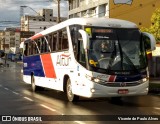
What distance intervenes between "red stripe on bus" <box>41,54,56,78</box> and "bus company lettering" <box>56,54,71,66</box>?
0.91m

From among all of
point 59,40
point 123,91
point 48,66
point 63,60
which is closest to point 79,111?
point 123,91

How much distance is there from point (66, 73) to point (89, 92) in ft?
7.86

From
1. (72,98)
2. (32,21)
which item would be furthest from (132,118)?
(32,21)

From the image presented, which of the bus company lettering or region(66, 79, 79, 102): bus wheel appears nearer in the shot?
region(66, 79, 79, 102): bus wheel

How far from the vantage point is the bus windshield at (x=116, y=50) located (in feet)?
47.0

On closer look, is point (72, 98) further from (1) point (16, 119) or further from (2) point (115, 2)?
(2) point (115, 2)

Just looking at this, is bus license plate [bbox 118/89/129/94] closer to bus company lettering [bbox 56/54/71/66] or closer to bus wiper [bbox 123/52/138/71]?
bus wiper [bbox 123/52/138/71]

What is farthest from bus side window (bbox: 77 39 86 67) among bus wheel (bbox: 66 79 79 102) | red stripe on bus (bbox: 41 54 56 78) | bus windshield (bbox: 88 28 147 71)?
red stripe on bus (bbox: 41 54 56 78)

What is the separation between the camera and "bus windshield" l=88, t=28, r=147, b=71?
1434cm

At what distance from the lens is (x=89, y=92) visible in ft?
46.5

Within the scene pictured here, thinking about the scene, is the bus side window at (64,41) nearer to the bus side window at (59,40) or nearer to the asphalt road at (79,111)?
the bus side window at (59,40)

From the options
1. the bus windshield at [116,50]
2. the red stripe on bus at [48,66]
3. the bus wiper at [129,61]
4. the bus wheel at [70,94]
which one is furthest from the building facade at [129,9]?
the bus wiper at [129,61]

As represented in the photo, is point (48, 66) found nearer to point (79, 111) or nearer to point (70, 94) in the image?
point (70, 94)

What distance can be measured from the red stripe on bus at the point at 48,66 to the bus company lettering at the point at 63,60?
91 cm
